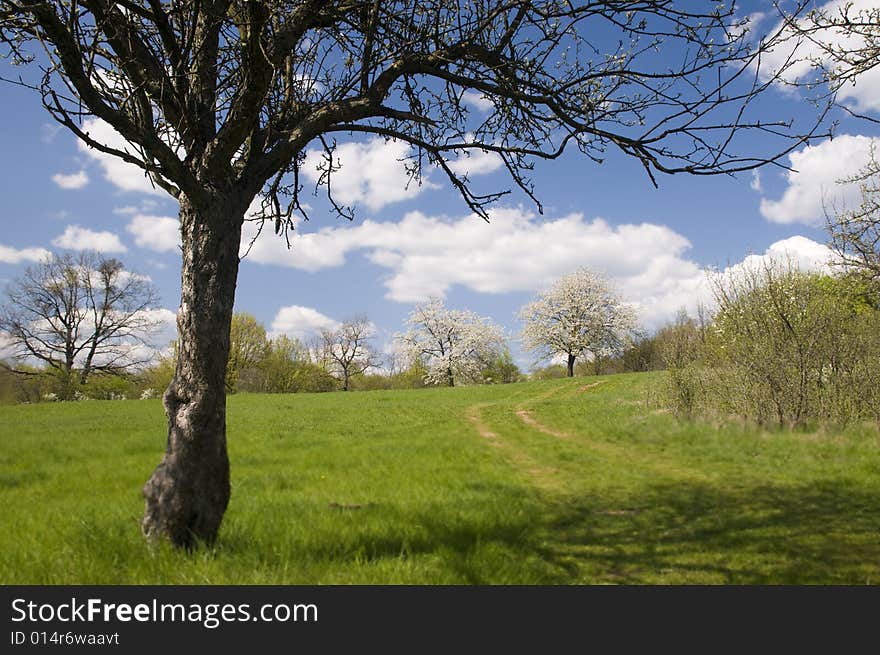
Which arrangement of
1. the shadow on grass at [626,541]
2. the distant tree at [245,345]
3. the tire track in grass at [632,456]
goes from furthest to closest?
the distant tree at [245,345], the tire track in grass at [632,456], the shadow on grass at [626,541]

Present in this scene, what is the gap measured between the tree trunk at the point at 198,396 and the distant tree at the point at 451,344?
187ft

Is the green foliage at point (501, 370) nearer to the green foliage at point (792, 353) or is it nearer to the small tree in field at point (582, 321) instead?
the small tree in field at point (582, 321)

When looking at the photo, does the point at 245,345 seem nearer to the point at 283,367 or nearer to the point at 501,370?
the point at 283,367

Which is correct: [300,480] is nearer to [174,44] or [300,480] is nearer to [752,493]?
[174,44]

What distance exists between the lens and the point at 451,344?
207 ft

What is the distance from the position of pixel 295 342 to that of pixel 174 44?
6189cm

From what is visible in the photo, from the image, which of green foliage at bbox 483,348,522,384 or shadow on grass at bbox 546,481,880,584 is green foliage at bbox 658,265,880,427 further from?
green foliage at bbox 483,348,522,384

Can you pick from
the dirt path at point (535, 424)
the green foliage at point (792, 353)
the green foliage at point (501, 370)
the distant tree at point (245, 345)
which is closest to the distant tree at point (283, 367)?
the distant tree at point (245, 345)

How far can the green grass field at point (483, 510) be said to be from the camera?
4.21 meters

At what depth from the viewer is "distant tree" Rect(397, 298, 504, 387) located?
6156 centimetres

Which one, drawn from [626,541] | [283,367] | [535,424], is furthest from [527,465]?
[283,367]

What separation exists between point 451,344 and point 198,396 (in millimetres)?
58902

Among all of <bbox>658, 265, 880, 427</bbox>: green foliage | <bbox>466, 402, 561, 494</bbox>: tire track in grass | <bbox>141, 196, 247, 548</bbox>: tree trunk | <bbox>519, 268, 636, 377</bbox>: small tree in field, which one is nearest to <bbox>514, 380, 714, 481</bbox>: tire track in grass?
<bbox>466, 402, 561, 494</bbox>: tire track in grass

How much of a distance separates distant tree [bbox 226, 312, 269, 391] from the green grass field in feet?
119
